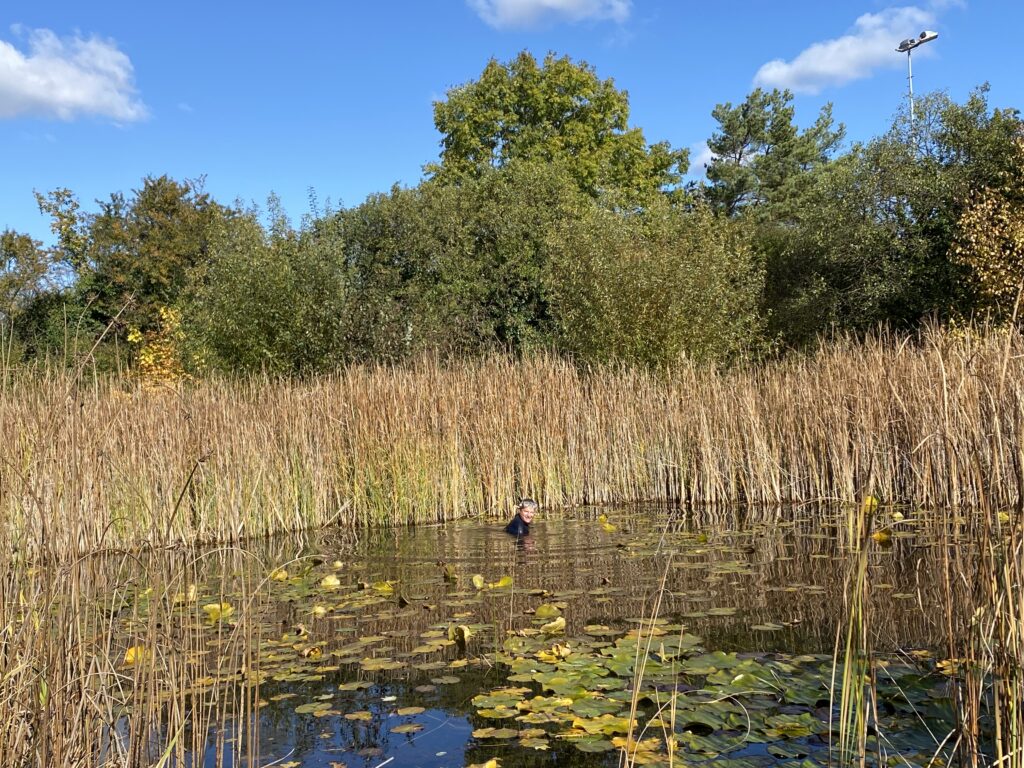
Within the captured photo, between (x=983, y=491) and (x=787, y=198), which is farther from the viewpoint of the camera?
(x=787, y=198)

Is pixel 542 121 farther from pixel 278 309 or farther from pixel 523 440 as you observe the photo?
pixel 523 440

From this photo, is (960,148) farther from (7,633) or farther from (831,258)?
(7,633)

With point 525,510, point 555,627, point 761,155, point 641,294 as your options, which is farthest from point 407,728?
point 761,155

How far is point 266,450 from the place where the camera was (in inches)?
330

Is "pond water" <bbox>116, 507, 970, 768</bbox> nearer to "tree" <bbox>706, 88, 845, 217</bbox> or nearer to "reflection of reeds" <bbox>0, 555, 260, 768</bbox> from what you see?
"reflection of reeds" <bbox>0, 555, 260, 768</bbox>

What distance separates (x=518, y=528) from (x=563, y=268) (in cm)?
1080

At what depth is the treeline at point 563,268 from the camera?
16312 millimetres

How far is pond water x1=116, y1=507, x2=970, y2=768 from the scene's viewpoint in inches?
134

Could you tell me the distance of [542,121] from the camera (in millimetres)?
31578

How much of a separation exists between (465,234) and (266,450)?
13272mm

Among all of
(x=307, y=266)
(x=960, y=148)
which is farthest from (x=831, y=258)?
(x=307, y=266)

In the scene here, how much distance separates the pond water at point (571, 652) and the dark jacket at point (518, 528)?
1.03ft

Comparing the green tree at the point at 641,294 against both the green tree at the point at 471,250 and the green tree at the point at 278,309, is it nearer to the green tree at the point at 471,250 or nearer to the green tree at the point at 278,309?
the green tree at the point at 471,250

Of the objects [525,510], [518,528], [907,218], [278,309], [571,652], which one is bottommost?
[571,652]
